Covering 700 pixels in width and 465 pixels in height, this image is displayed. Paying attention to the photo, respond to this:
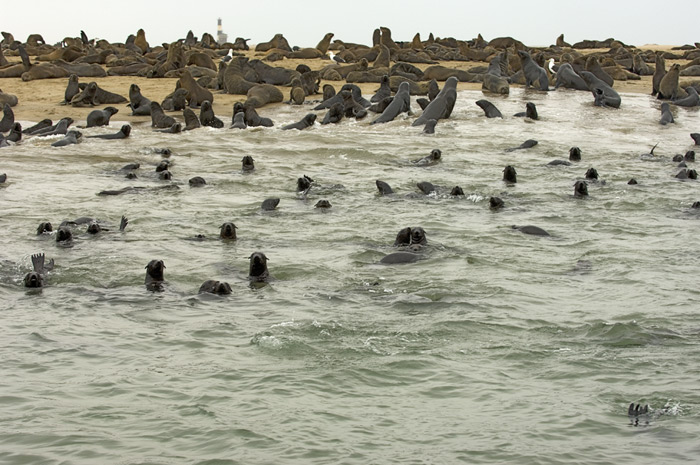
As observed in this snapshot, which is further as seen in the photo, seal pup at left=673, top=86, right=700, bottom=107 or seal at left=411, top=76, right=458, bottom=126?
seal pup at left=673, top=86, right=700, bottom=107

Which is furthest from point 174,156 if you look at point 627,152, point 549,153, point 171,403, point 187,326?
point 171,403

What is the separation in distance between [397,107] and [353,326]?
43.2 ft

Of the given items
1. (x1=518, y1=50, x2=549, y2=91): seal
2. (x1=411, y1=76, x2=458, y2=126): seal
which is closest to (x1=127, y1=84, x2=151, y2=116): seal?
(x1=411, y1=76, x2=458, y2=126): seal

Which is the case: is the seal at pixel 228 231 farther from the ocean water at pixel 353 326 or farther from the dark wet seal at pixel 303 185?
the dark wet seal at pixel 303 185

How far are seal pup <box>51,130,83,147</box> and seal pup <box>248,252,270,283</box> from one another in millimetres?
8563

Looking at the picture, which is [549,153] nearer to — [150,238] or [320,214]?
[320,214]

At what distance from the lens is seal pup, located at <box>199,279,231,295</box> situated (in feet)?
26.6

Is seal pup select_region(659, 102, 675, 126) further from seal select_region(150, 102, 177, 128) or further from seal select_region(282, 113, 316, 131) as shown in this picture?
seal select_region(150, 102, 177, 128)

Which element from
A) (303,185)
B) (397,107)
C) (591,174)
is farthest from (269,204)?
(397,107)

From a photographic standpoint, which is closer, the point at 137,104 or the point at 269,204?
the point at 269,204

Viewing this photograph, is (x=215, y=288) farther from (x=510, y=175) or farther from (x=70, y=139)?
(x=70, y=139)

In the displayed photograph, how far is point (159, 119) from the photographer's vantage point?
60.6 ft

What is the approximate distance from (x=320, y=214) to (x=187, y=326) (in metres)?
4.51

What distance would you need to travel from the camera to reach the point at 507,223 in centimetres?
1115
